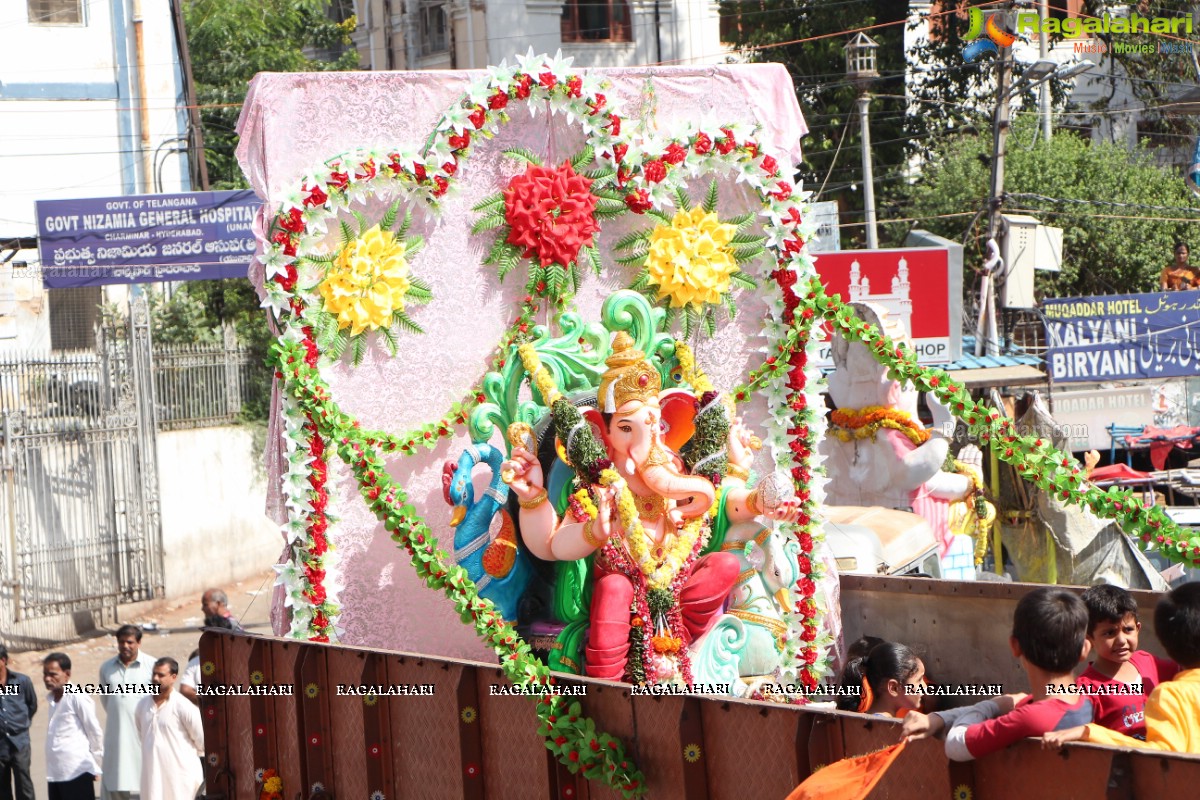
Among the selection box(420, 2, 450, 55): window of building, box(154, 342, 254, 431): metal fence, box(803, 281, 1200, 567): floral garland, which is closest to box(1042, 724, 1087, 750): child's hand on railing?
Answer: box(803, 281, 1200, 567): floral garland

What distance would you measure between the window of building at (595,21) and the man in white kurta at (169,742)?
19490 mm

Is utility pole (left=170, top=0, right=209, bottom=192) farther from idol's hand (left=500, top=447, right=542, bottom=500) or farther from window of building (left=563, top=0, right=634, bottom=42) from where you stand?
idol's hand (left=500, top=447, right=542, bottom=500)

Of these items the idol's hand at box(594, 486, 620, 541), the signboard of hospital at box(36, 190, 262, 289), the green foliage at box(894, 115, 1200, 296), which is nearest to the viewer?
the idol's hand at box(594, 486, 620, 541)

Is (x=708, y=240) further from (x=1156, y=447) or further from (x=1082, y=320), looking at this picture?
(x=1156, y=447)

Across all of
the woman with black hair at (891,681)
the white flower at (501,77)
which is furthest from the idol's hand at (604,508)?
the white flower at (501,77)

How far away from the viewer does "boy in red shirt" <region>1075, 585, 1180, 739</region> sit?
3762 millimetres

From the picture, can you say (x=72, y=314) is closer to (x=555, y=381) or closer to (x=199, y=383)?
(x=199, y=383)

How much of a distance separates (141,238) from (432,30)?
38.8ft

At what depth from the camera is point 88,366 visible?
13031mm

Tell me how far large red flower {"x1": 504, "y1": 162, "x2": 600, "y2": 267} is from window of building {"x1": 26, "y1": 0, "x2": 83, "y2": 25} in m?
13.6

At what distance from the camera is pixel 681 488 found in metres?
5.87

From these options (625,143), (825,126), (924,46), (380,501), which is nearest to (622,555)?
(380,501)

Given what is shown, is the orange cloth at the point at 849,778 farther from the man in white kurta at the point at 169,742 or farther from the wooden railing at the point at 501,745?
the man in white kurta at the point at 169,742

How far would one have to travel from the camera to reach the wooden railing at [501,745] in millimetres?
3367
